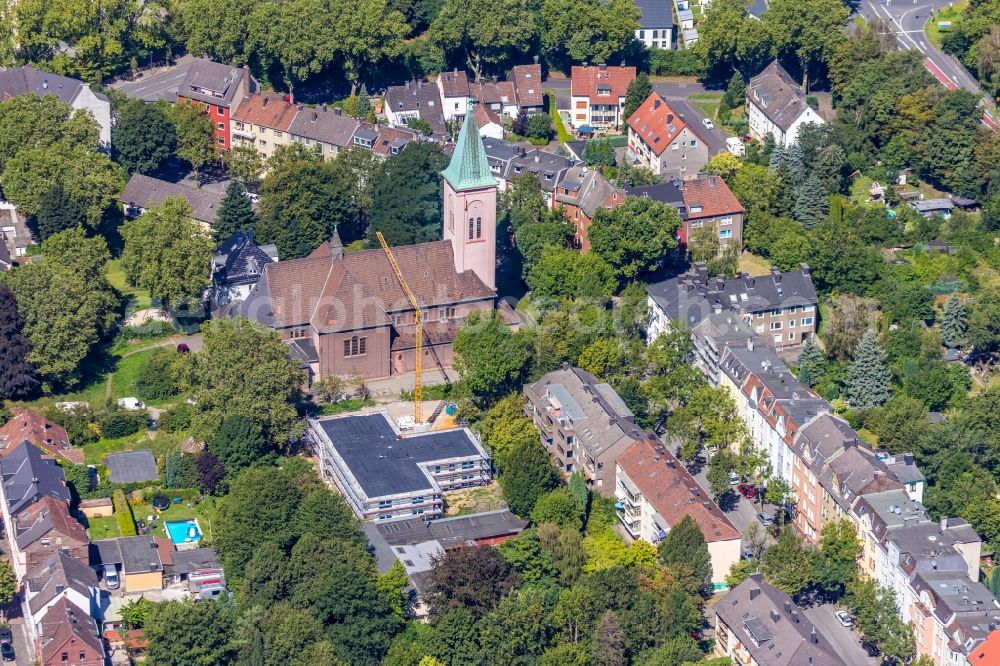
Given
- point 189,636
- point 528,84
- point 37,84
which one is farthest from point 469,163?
point 37,84

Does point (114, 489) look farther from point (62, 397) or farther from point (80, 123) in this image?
point (80, 123)

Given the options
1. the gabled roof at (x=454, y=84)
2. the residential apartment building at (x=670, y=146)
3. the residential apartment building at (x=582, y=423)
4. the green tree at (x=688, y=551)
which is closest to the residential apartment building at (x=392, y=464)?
the residential apartment building at (x=582, y=423)

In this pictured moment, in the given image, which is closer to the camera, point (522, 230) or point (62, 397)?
point (62, 397)

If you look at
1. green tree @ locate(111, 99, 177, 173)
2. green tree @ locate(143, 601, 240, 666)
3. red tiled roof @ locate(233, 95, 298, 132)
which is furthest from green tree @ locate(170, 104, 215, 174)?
green tree @ locate(143, 601, 240, 666)

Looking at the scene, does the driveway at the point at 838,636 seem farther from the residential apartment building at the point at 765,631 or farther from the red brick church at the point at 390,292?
the red brick church at the point at 390,292

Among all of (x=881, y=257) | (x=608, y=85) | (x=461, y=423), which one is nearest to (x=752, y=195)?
(x=881, y=257)

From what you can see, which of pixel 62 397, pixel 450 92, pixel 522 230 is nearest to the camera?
pixel 62 397

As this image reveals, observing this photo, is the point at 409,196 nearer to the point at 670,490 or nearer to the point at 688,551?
the point at 670,490
